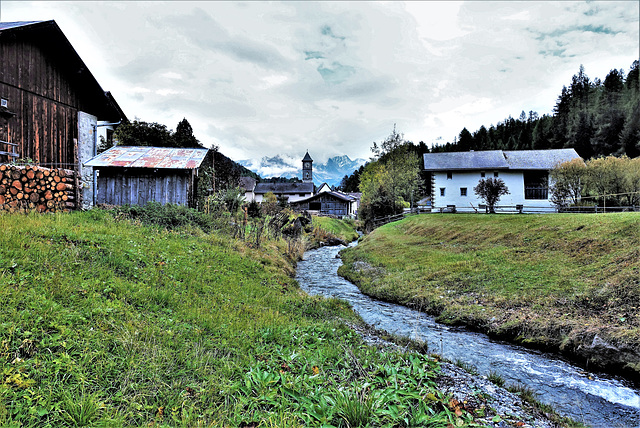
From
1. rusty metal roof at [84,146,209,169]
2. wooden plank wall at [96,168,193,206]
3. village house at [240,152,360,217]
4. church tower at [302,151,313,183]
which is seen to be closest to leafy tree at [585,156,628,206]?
rusty metal roof at [84,146,209,169]

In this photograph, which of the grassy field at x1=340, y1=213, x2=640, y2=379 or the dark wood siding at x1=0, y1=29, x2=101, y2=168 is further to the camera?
the dark wood siding at x1=0, y1=29, x2=101, y2=168

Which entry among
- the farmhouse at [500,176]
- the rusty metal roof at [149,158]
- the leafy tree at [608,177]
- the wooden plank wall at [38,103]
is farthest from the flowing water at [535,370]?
the farmhouse at [500,176]

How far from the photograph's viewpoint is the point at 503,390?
5480 millimetres

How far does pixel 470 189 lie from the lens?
3884cm

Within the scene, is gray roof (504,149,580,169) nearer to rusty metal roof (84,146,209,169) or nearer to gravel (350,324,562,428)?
rusty metal roof (84,146,209,169)

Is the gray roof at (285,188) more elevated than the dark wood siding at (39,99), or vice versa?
the gray roof at (285,188)

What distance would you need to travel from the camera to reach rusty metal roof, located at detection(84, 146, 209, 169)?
1609 centimetres

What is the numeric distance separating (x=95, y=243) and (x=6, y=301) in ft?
11.1

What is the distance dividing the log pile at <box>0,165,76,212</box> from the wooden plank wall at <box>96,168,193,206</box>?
17.7 feet

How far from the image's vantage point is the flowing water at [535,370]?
5289mm

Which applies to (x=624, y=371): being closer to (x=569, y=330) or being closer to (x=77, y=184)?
(x=569, y=330)

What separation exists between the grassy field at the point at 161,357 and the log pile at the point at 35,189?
2633 millimetres

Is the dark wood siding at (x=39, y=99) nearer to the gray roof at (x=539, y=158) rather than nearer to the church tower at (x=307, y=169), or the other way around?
the gray roof at (x=539, y=158)

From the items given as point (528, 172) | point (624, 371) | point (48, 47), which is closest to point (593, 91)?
point (528, 172)
